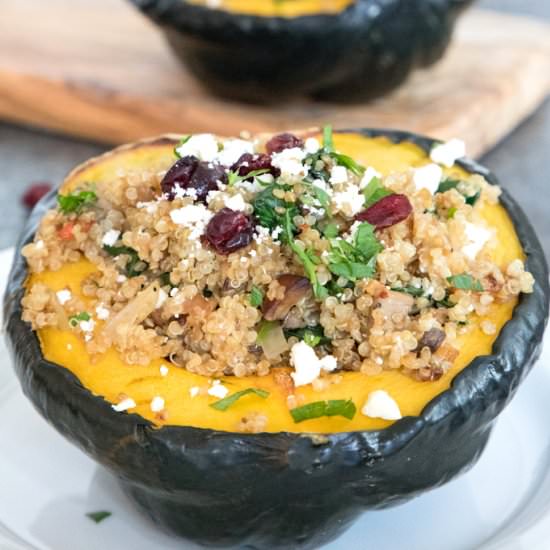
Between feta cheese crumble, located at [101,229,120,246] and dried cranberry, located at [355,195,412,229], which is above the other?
dried cranberry, located at [355,195,412,229]

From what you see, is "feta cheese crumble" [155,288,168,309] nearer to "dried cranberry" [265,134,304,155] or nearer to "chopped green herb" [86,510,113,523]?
"dried cranberry" [265,134,304,155]

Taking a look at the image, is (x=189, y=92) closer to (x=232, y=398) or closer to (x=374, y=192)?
(x=374, y=192)

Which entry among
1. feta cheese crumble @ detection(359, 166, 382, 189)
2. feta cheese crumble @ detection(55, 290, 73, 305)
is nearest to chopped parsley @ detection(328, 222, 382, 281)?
feta cheese crumble @ detection(359, 166, 382, 189)

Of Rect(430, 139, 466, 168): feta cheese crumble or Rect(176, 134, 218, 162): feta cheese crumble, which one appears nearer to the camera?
Rect(176, 134, 218, 162): feta cheese crumble

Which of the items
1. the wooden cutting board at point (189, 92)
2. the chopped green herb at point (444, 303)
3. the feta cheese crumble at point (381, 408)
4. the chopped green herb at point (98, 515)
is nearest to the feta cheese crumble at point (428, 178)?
the chopped green herb at point (444, 303)

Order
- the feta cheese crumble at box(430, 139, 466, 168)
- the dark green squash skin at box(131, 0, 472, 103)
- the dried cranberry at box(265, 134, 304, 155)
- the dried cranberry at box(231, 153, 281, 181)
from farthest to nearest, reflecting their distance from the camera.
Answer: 1. the dark green squash skin at box(131, 0, 472, 103)
2. the feta cheese crumble at box(430, 139, 466, 168)
3. the dried cranberry at box(265, 134, 304, 155)
4. the dried cranberry at box(231, 153, 281, 181)

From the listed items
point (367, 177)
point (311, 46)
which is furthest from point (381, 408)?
point (311, 46)

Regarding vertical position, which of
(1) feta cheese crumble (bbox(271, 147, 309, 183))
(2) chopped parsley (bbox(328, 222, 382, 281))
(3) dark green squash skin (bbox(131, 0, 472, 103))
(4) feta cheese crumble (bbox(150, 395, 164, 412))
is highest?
(1) feta cheese crumble (bbox(271, 147, 309, 183))
